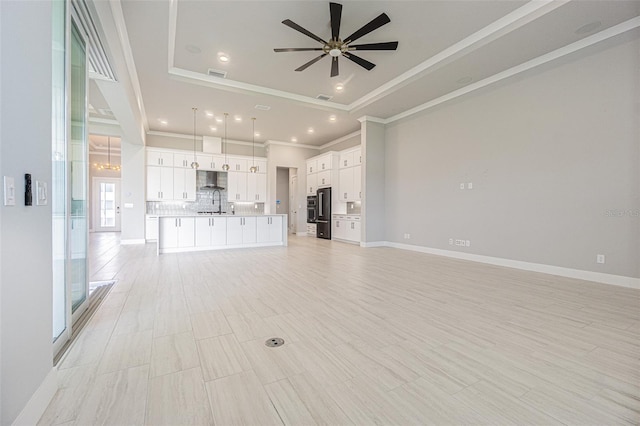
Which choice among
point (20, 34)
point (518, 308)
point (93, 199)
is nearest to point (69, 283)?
point (20, 34)

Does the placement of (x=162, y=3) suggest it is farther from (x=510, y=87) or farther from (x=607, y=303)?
(x=607, y=303)

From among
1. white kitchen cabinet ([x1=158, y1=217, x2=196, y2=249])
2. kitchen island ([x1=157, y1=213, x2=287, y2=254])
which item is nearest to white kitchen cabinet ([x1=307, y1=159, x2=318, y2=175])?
kitchen island ([x1=157, y1=213, x2=287, y2=254])

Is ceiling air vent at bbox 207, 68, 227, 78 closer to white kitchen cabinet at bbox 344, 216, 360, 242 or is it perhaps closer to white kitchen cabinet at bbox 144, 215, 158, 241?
white kitchen cabinet at bbox 344, 216, 360, 242

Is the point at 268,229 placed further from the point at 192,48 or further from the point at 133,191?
the point at 192,48

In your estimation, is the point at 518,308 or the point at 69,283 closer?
the point at 69,283

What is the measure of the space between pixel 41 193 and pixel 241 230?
219 inches

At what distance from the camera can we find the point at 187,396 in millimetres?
1448

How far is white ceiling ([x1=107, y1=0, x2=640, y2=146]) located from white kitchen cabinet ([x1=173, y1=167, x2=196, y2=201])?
85.2 inches

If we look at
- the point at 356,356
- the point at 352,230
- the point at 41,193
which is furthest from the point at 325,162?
the point at 41,193

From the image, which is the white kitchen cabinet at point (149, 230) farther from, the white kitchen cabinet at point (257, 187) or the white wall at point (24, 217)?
the white wall at point (24, 217)

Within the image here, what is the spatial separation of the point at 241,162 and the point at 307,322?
801 cm

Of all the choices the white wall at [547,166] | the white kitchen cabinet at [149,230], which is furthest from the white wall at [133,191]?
the white wall at [547,166]

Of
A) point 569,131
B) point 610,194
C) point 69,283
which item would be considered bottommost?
point 69,283

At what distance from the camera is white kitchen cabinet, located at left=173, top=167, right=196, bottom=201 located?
8562 mm
